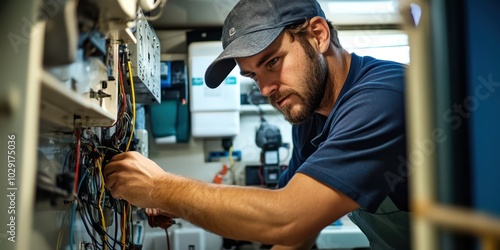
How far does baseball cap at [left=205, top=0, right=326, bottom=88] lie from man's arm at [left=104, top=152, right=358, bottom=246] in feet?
1.50

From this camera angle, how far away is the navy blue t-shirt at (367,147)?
104 cm

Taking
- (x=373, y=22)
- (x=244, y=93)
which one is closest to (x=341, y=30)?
(x=373, y=22)

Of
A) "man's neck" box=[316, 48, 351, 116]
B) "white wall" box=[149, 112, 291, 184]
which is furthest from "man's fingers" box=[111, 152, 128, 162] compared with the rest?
"white wall" box=[149, 112, 291, 184]

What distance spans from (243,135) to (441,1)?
7.84 ft

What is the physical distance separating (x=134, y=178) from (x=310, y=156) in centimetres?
55

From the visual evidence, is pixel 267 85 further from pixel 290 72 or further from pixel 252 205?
pixel 252 205

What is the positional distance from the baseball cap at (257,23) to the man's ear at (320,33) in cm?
3

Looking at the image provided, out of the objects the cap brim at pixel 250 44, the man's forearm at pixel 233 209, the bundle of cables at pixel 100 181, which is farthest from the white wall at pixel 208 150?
the man's forearm at pixel 233 209

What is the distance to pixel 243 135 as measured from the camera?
9.82 feet

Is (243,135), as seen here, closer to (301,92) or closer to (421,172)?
(301,92)

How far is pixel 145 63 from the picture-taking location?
5.50 feet

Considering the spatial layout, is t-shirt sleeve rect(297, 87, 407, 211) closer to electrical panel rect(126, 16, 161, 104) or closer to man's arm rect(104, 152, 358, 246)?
man's arm rect(104, 152, 358, 246)

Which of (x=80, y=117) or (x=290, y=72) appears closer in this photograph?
(x=80, y=117)

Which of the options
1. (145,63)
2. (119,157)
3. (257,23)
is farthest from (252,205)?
(145,63)
